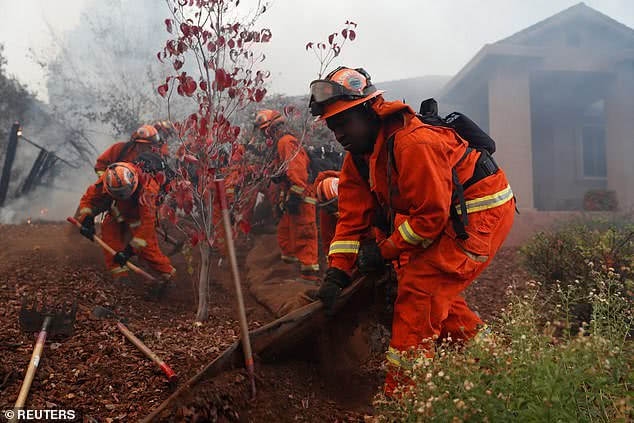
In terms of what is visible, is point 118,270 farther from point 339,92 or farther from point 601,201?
point 601,201

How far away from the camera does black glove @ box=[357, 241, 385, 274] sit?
287 centimetres

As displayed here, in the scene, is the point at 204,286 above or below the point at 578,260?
above

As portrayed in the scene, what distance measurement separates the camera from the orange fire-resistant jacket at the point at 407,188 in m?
2.50

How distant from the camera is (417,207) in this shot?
2572 millimetres

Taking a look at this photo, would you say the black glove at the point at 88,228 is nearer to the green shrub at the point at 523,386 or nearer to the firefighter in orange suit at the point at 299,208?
the firefighter in orange suit at the point at 299,208

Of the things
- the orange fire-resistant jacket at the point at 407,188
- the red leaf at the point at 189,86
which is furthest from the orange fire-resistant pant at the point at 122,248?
the orange fire-resistant jacket at the point at 407,188

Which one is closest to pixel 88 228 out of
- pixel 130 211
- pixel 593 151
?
pixel 130 211

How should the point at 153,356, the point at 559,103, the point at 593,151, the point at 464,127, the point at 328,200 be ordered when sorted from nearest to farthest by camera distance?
1. the point at 464,127
2. the point at 153,356
3. the point at 328,200
4. the point at 559,103
5. the point at 593,151

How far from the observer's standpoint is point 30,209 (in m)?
17.0

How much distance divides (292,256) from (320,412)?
414cm

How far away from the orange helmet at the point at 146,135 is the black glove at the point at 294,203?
80.9 inches

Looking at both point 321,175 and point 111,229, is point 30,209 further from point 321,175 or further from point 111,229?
point 321,175

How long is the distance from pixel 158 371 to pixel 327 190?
2772mm

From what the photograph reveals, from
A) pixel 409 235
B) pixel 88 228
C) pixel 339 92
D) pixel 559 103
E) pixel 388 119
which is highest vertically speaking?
pixel 339 92
